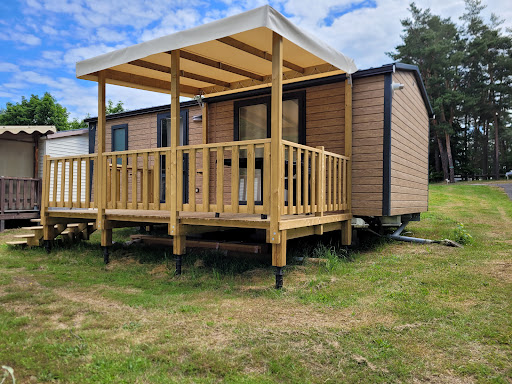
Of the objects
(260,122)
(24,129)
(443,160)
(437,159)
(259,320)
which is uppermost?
(437,159)

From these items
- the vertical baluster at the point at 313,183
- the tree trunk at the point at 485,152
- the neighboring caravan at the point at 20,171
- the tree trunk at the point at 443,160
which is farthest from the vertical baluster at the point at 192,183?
the tree trunk at the point at 485,152

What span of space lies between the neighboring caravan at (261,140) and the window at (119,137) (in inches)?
74.6

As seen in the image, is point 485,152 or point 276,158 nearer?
point 276,158

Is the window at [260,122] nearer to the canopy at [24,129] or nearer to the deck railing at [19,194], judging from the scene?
the deck railing at [19,194]

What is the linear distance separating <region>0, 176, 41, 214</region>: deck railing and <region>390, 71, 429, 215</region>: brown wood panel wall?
27.4 feet

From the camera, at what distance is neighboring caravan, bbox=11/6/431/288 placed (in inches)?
171

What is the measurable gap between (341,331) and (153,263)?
3338 millimetres

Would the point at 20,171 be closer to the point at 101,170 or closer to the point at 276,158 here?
the point at 101,170

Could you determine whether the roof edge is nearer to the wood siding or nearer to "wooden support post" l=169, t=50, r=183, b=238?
the wood siding

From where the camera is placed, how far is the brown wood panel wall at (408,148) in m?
6.25

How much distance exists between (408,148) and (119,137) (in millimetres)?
6392

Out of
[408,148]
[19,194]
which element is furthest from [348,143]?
[19,194]

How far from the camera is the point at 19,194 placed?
9.83 meters

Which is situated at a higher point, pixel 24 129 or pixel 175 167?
pixel 24 129
